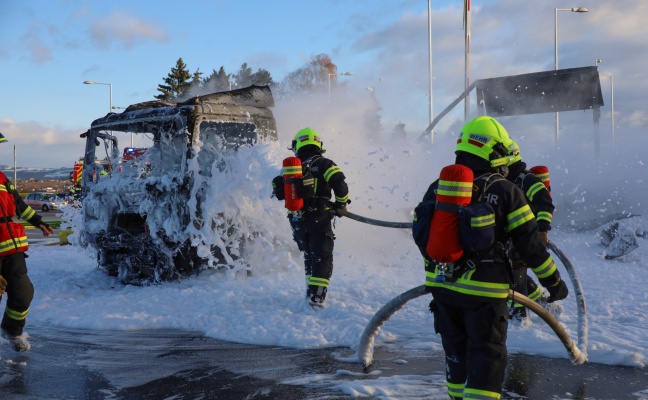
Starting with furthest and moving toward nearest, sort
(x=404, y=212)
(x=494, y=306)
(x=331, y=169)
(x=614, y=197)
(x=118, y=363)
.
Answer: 1. (x=614, y=197)
2. (x=404, y=212)
3. (x=331, y=169)
4. (x=118, y=363)
5. (x=494, y=306)

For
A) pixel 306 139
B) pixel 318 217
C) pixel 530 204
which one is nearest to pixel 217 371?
pixel 318 217

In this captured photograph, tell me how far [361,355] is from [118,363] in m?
2.00

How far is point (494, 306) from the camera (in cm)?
325

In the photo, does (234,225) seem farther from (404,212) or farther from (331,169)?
(404,212)

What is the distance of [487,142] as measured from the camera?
3416 mm

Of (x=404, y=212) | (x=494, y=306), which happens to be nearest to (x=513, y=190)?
(x=494, y=306)

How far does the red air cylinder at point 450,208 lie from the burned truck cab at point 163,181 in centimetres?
496

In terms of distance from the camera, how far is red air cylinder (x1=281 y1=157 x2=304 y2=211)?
643 centimetres

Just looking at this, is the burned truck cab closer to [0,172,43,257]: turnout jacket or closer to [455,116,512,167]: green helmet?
[0,172,43,257]: turnout jacket

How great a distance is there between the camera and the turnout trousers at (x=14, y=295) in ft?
18.0

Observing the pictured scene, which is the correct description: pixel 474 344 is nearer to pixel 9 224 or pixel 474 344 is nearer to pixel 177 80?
pixel 9 224

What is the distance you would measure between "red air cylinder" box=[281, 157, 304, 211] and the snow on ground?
3.54 ft

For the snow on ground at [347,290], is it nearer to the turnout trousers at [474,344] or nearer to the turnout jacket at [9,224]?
the turnout trousers at [474,344]

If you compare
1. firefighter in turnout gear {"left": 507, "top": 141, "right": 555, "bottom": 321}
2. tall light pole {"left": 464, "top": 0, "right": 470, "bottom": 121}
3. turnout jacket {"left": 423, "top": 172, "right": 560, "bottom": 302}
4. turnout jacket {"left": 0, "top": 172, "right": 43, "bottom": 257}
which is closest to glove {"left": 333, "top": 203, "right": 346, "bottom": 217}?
firefighter in turnout gear {"left": 507, "top": 141, "right": 555, "bottom": 321}
